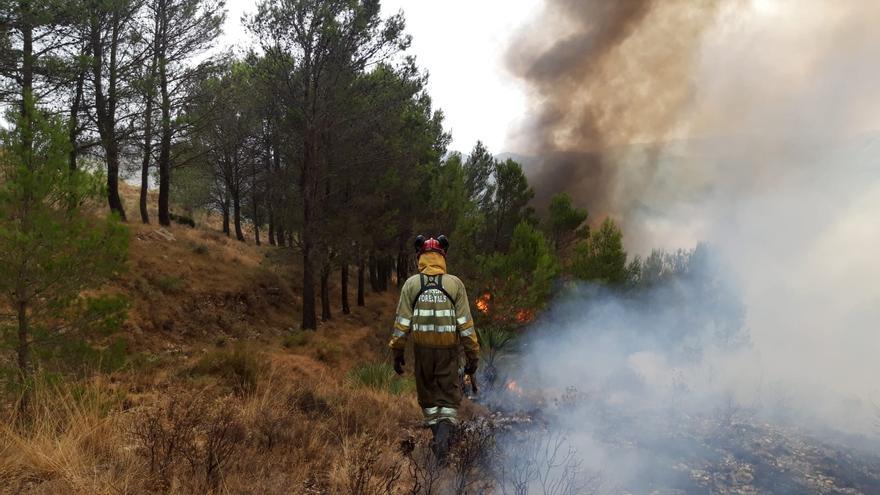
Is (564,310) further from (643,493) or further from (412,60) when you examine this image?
(643,493)

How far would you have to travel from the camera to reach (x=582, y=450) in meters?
5.39

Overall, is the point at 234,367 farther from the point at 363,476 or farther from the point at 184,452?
the point at 363,476

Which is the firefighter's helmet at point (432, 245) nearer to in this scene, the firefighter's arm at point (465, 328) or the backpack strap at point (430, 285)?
the backpack strap at point (430, 285)

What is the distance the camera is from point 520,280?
13367 mm

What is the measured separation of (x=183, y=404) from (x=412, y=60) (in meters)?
11.8

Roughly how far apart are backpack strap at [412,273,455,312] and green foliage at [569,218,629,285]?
37.4 feet

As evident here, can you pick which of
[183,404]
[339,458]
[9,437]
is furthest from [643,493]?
[9,437]

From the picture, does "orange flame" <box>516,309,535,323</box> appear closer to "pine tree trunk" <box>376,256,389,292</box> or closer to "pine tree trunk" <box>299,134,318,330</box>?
"pine tree trunk" <box>299,134,318,330</box>

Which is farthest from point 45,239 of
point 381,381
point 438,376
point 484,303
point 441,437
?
point 484,303

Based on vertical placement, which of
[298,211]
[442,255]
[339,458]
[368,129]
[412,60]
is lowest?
[339,458]

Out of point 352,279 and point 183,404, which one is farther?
point 352,279

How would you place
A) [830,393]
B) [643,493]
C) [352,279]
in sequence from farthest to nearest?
[352,279] < [830,393] < [643,493]

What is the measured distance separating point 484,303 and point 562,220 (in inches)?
423

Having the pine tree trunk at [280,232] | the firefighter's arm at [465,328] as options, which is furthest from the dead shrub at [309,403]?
the pine tree trunk at [280,232]
